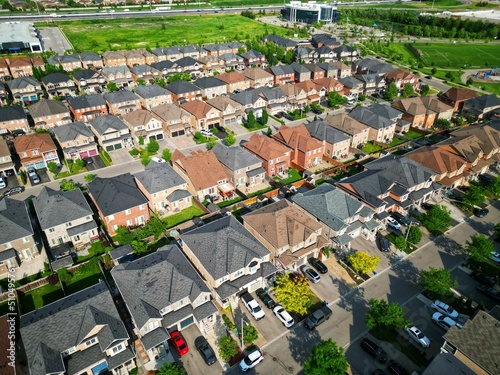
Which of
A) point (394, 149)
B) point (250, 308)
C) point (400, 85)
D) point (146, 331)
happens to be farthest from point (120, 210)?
point (400, 85)

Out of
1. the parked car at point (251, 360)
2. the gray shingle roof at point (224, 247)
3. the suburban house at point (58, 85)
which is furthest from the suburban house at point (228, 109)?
the parked car at point (251, 360)

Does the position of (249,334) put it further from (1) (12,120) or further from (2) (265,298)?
(1) (12,120)

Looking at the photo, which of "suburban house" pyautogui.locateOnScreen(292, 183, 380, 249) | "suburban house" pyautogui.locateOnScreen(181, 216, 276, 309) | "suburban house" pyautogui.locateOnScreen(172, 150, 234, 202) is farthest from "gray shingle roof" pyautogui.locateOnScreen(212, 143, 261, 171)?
"suburban house" pyautogui.locateOnScreen(181, 216, 276, 309)

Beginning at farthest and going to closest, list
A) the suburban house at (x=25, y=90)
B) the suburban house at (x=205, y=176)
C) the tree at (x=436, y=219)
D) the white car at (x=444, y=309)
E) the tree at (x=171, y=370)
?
the suburban house at (x=25, y=90), the suburban house at (x=205, y=176), the tree at (x=436, y=219), the white car at (x=444, y=309), the tree at (x=171, y=370)

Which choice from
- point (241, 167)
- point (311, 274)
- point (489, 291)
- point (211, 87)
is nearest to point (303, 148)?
point (241, 167)

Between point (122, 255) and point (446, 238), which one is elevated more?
point (122, 255)

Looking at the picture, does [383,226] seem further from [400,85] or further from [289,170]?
[400,85]

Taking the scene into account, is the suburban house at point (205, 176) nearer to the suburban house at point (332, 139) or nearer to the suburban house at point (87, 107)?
the suburban house at point (332, 139)
